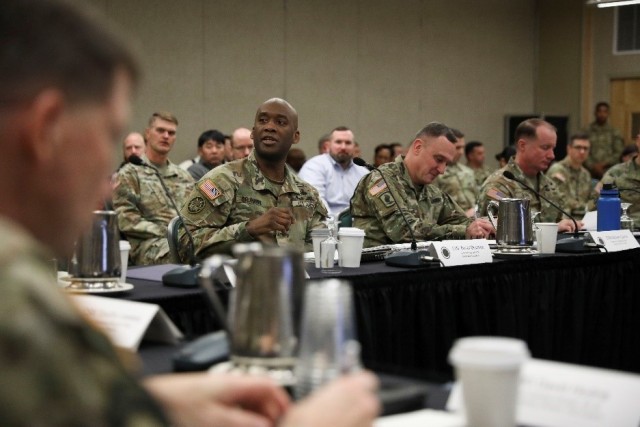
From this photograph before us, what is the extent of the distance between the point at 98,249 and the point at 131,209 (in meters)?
2.80

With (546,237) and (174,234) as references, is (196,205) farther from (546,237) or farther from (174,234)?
(546,237)

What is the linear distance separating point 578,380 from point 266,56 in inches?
331

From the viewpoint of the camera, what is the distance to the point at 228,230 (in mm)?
3590

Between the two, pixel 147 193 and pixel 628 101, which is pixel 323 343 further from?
pixel 628 101

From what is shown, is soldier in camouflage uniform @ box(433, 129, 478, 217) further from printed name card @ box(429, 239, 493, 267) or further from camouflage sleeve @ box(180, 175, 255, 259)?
printed name card @ box(429, 239, 493, 267)

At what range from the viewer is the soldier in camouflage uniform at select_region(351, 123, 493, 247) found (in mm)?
4242

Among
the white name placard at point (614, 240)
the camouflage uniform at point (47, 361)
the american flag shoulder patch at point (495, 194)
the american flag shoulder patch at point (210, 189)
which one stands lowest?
the white name placard at point (614, 240)

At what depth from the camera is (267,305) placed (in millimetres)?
1159

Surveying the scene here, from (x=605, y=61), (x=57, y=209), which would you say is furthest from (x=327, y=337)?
(x=605, y=61)

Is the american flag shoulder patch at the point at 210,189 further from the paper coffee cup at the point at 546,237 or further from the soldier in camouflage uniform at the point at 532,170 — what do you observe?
the soldier in camouflage uniform at the point at 532,170

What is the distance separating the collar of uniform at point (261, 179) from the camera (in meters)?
3.89

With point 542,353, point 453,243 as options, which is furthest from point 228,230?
point 542,353

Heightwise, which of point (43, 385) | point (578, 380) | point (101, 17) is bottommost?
point (578, 380)

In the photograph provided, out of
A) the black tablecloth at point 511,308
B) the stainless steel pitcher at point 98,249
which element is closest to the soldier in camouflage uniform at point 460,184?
the black tablecloth at point 511,308
